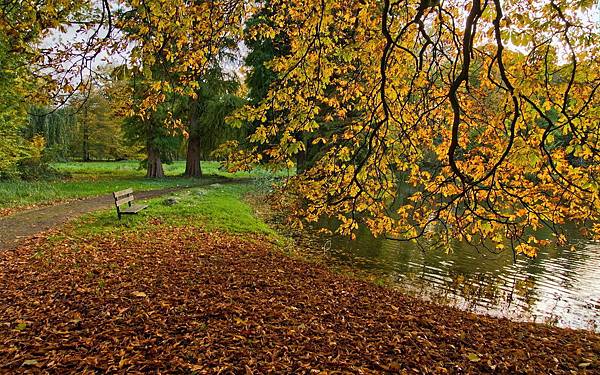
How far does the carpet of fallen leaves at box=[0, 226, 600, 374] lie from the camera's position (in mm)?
3662

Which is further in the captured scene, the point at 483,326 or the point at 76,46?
the point at 483,326

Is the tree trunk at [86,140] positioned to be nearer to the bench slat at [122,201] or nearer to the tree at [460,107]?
the bench slat at [122,201]

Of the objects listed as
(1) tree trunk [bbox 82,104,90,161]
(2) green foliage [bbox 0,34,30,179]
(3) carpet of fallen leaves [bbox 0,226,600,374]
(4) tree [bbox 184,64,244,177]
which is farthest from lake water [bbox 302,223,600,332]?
(1) tree trunk [bbox 82,104,90,161]

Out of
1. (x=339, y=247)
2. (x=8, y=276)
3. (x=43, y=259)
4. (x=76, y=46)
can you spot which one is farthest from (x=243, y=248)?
(x=76, y=46)

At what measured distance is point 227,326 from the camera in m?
4.34

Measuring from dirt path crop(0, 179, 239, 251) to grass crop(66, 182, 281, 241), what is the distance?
564 mm

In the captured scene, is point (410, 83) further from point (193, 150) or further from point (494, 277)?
point (193, 150)

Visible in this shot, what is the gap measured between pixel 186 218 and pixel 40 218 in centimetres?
356

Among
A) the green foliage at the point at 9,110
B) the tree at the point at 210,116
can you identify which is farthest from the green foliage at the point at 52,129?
the tree at the point at 210,116

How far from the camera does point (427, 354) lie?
4.09 m

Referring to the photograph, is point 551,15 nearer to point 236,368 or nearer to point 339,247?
point 236,368

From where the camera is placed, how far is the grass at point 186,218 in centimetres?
895

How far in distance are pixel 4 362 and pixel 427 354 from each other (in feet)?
13.5

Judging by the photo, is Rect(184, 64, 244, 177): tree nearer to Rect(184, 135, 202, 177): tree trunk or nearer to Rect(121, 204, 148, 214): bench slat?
Rect(184, 135, 202, 177): tree trunk
